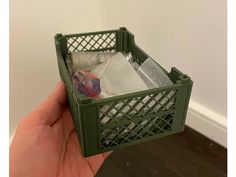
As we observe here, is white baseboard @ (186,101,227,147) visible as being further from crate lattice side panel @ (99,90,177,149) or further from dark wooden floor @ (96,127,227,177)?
crate lattice side panel @ (99,90,177,149)

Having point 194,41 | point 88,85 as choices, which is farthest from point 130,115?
point 194,41

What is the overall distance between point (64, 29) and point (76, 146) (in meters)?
0.60

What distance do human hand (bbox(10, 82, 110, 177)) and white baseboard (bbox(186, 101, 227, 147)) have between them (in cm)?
54

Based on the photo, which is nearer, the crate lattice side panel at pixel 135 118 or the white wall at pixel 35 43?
the crate lattice side panel at pixel 135 118

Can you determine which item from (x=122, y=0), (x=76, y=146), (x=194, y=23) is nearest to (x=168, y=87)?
(x=76, y=146)

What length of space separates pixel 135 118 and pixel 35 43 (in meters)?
0.63

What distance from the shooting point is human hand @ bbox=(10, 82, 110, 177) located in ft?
1.95

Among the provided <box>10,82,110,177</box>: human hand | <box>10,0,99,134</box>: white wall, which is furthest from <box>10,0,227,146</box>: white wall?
<box>10,82,110,177</box>: human hand

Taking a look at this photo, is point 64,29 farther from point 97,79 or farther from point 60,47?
point 97,79

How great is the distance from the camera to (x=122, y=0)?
1.17 meters

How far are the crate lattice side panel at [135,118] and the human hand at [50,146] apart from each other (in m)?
0.15

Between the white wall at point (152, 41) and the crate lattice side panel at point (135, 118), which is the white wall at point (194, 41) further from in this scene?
the crate lattice side panel at point (135, 118)

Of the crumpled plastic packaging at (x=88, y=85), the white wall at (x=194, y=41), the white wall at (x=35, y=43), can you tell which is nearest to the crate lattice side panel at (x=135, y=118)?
the crumpled plastic packaging at (x=88, y=85)

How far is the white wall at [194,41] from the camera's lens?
91 centimetres
